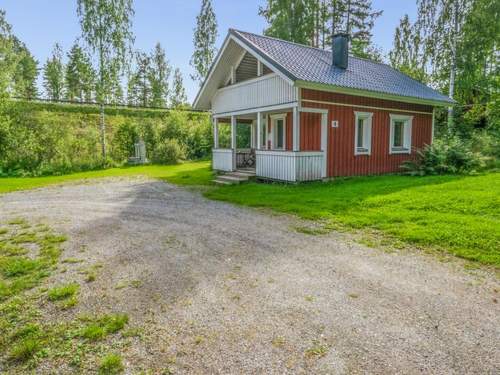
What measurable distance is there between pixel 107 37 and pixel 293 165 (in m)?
15.2

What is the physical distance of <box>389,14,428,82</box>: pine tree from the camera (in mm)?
22828

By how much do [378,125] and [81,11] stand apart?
1736cm

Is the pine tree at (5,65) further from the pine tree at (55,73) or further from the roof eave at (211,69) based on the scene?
the pine tree at (55,73)

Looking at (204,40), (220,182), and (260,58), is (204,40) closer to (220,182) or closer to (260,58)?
(260,58)

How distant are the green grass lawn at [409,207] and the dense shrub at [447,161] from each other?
5.25 ft

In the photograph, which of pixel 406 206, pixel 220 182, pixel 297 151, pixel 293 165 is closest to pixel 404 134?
pixel 297 151

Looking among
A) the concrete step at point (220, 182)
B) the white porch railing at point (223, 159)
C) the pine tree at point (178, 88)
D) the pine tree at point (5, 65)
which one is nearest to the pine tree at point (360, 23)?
the white porch railing at point (223, 159)

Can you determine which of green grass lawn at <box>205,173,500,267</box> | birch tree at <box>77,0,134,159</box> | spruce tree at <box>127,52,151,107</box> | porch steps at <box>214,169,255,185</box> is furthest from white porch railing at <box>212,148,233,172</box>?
spruce tree at <box>127,52,151,107</box>

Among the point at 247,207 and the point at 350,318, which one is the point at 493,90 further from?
the point at 350,318

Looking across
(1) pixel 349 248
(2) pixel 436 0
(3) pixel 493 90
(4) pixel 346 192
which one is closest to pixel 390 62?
(2) pixel 436 0

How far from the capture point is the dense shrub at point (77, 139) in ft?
50.8

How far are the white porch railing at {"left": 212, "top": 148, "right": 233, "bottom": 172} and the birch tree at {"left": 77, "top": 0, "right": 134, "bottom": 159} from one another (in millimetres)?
7381

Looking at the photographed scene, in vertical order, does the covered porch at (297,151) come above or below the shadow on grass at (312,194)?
above

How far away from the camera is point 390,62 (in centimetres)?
2727
